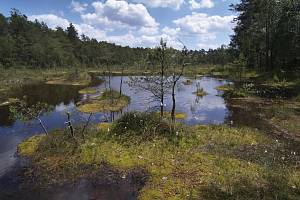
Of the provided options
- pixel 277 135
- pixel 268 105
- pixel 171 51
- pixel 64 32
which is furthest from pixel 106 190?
pixel 64 32

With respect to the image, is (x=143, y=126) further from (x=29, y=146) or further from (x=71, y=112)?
(x=71, y=112)

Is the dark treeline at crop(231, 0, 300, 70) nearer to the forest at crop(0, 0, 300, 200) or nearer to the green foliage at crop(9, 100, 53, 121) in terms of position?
the forest at crop(0, 0, 300, 200)

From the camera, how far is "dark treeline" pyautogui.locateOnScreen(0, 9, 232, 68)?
343 ft

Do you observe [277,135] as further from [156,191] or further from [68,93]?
[68,93]

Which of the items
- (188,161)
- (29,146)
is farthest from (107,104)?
(188,161)

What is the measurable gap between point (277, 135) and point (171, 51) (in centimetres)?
1155

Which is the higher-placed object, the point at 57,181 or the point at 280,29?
the point at 280,29

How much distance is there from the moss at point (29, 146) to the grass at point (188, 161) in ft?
0.29

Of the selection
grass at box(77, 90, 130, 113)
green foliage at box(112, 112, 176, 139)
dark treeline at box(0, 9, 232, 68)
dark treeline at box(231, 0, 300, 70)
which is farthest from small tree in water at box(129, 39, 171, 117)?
dark treeline at box(0, 9, 232, 68)

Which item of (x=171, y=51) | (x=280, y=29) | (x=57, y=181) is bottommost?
(x=57, y=181)

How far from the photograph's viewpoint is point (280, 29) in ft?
194

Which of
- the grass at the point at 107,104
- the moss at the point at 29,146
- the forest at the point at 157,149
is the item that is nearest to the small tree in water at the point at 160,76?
the forest at the point at 157,149

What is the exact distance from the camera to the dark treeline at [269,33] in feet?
182

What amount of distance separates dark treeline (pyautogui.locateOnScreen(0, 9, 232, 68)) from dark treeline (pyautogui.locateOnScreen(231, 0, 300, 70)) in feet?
44.0
